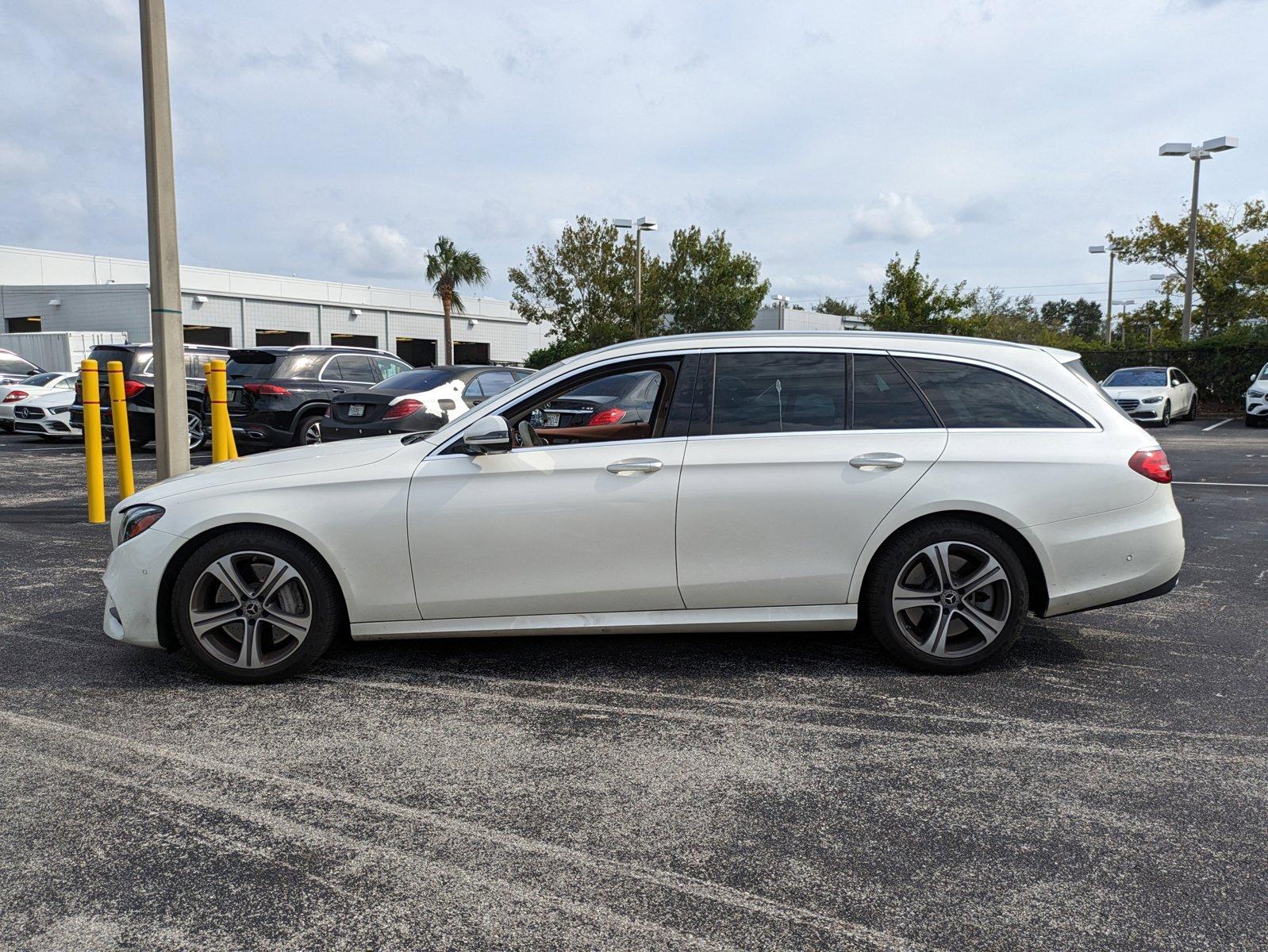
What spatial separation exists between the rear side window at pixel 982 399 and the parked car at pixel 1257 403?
831 inches

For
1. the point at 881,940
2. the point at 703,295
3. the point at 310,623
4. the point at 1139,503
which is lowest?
the point at 881,940

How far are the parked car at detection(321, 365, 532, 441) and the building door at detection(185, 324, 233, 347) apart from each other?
35.2 metres

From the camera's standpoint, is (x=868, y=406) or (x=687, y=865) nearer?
(x=687, y=865)

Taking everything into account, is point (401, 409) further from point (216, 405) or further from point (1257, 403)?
point (1257, 403)

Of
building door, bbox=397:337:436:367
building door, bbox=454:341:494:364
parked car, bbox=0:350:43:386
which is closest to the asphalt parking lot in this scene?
parked car, bbox=0:350:43:386

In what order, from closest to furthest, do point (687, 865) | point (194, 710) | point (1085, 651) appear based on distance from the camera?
point (687, 865) < point (194, 710) < point (1085, 651)

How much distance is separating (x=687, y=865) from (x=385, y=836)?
37.1 inches

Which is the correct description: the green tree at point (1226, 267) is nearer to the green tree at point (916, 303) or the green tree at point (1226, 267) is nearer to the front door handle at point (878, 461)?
the green tree at point (916, 303)

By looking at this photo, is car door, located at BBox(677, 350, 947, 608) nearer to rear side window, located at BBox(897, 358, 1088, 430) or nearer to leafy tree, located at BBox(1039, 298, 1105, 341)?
rear side window, located at BBox(897, 358, 1088, 430)

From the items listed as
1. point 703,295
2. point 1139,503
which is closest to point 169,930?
point 1139,503

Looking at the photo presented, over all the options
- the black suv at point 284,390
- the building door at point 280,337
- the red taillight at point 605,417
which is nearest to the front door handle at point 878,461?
the red taillight at point 605,417

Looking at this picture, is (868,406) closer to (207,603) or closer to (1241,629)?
(1241,629)

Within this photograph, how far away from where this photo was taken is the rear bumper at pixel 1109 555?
4.43m

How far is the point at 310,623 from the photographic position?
175 inches
